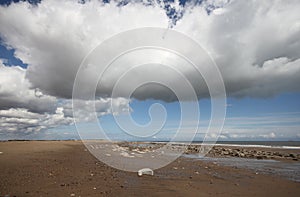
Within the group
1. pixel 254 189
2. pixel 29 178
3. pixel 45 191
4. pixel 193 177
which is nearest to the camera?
pixel 45 191

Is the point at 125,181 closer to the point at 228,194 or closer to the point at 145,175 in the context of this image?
the point at 145,175

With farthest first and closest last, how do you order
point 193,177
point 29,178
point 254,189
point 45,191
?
point 193,177 → point 29,178 → point 254,189 → point 45,191

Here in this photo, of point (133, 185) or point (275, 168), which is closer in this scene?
point (133, 185)

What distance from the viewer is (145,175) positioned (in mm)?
12602

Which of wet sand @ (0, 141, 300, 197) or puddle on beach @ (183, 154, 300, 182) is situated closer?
wet sand @ (0, 141, 300, 197)

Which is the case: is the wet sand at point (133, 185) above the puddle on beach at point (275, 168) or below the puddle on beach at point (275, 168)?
below

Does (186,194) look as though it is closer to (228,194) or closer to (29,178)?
(228,194)

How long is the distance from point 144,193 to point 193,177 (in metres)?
4.56

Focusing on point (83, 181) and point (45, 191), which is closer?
point (45, 191)

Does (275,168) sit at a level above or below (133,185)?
above

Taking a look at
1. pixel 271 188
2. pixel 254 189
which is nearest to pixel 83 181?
pixel 254 189

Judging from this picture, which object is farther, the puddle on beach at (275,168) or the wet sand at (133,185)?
the puddle on beach at (275,168)

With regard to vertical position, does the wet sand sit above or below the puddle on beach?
below

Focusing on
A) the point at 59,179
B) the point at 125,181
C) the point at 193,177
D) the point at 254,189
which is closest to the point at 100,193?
the point at 125,181
